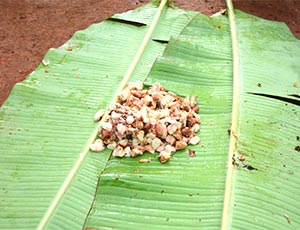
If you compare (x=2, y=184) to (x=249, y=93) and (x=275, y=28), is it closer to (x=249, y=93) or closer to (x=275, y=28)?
(x=249, y=93)

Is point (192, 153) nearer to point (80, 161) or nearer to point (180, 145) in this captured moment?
point (180, 145)

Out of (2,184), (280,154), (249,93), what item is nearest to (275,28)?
(249,93)

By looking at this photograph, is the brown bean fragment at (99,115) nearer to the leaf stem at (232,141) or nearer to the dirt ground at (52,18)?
the leaf stem at (232,141)

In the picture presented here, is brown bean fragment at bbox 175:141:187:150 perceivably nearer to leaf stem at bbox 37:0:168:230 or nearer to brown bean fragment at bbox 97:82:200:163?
brown bean fragment at bbox 97:82:200:163

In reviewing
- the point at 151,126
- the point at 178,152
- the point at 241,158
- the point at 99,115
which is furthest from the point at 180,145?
the point at 99,115

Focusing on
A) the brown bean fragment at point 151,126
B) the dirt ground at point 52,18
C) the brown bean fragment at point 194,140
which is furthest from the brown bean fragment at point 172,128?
the dirt ground at point 52,18
